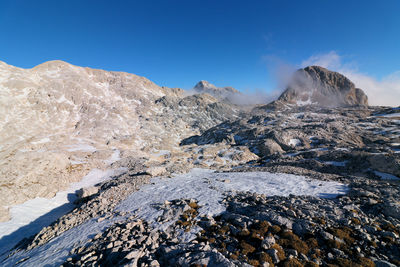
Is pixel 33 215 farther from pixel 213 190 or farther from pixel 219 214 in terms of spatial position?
pixel 219 214

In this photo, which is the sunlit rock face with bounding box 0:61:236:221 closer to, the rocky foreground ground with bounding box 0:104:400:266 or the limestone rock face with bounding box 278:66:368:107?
the rocky foreground ground with bounding box 0:104:400:266

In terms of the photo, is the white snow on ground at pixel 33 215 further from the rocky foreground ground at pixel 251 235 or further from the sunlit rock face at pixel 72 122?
the rocky foreground ground at pixel 251 235

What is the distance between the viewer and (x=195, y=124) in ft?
474

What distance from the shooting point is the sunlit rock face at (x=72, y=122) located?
28.4 metres

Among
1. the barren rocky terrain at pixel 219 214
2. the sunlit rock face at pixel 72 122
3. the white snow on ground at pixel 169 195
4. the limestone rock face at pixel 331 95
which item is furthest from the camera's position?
the limestone rock face at pixel 331 95

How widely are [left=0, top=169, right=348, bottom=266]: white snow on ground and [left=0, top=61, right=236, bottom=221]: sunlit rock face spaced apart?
18.5 meters

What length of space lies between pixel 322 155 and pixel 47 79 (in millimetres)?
159563

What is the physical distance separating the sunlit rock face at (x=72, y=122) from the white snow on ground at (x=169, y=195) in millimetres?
18520

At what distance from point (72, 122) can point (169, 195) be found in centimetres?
11172

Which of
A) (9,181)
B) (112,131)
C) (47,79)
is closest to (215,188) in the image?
(9,181)

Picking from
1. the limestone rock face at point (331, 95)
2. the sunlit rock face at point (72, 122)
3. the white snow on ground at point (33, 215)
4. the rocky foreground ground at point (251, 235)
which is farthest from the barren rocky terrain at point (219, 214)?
the limestone rock face at point (331, 95)

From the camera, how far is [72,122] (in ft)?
318

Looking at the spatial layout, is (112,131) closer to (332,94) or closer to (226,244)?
(226,244)

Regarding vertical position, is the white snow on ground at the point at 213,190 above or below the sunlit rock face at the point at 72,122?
below
